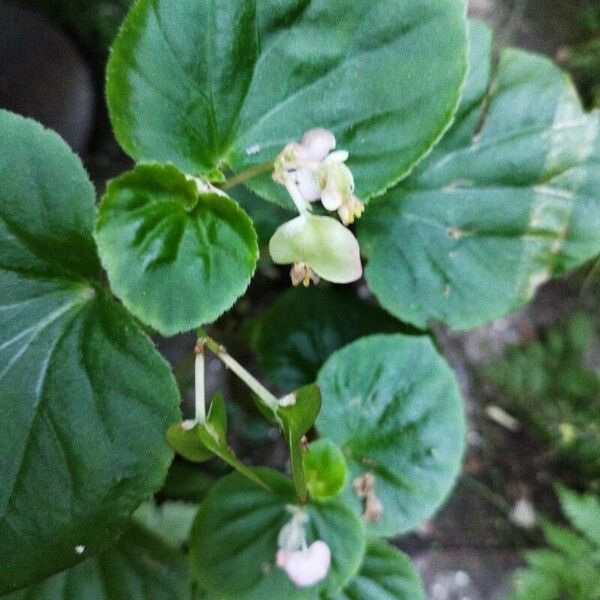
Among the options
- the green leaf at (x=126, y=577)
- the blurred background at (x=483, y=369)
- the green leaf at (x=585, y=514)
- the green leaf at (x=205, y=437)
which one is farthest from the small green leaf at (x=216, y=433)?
the green leaf at (x=585, y=514)

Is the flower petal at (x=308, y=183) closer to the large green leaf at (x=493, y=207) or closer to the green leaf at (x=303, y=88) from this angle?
the green leaf at (x=303, y=88)

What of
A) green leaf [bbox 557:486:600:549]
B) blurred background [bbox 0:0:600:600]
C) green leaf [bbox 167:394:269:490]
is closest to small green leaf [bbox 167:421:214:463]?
green leaf [bbox 167:394:269:490]

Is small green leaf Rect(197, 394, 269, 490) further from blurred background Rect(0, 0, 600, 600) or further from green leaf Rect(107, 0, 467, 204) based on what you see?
blurred background Rect(0, 0, 600, 600)

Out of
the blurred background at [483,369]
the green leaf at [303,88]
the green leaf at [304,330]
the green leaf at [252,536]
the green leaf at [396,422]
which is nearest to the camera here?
the green leaf at [303,88]

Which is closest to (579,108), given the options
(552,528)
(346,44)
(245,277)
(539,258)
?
(539,258)

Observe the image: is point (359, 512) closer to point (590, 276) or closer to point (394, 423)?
point (394, 423)
